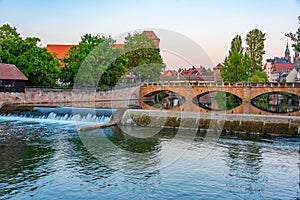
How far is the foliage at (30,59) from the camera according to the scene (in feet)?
145

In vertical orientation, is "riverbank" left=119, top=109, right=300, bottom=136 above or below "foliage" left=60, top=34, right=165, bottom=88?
below

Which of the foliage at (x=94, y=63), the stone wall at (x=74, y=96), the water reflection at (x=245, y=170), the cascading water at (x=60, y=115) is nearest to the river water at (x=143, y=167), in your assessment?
the water reflection at (x=245, y=170)

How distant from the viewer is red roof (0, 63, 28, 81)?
127 ft

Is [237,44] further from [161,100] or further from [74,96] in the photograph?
[74,96]

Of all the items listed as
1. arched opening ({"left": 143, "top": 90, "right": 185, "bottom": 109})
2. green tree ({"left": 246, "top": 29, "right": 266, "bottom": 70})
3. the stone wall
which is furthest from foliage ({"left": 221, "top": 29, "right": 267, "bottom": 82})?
the stone wall

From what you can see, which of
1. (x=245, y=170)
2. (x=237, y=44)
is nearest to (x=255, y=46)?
(x=237, y=44)

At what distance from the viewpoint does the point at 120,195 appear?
10.5 meters

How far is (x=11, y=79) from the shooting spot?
39.0 m

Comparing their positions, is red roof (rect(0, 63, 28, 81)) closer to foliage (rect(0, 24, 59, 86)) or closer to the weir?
foliage (rect(0, 24, 59, 86))

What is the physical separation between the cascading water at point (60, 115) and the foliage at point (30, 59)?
42.2ft

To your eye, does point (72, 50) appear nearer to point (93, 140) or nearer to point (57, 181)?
point (93, 140)

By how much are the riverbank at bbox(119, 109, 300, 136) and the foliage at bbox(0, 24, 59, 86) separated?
2328cm

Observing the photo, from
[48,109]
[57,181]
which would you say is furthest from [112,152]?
[48,109]

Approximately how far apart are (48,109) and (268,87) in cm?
3403
